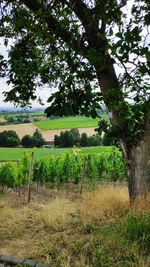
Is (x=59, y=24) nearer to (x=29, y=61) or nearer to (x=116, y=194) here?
(x=29, y=61)

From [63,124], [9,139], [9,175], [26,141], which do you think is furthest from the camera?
[63,124]

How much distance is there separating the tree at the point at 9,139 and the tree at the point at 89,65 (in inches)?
593

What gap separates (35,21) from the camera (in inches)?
306

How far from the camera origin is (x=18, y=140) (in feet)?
77.7

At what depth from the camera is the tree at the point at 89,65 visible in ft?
20.4

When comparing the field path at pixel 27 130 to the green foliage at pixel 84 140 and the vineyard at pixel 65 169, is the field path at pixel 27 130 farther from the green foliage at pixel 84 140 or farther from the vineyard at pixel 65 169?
the vineyard at pixel 65 169

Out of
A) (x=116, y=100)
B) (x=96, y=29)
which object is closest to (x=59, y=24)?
(x=96, y=29)

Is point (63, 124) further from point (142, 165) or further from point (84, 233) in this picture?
point (84, 233)

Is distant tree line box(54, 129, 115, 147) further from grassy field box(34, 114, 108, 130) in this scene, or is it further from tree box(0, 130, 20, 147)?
tree box(0, 130, 20, 147)

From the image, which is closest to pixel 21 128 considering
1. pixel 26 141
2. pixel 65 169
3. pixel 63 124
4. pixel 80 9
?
pixel 26 141

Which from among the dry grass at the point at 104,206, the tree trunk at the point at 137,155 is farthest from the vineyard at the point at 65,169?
the tree trunk at the point at 137,155

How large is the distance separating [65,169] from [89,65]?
10.0 meters

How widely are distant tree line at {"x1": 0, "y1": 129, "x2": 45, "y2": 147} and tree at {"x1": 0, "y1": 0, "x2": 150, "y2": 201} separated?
47.7ft

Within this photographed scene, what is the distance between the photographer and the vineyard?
16.5 m
